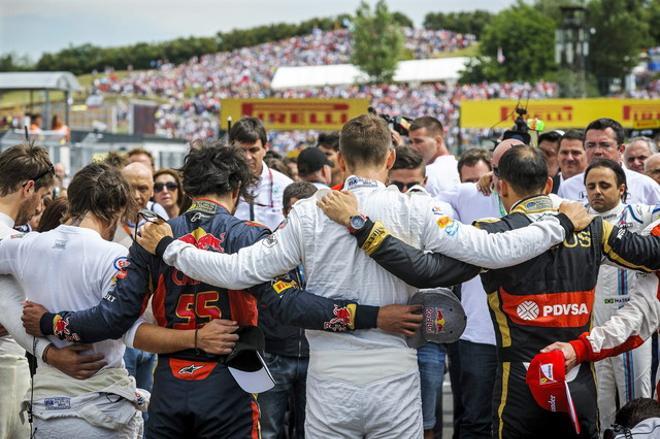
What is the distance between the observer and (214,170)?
4.62 metres

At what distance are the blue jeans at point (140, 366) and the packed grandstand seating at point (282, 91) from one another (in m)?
14.4

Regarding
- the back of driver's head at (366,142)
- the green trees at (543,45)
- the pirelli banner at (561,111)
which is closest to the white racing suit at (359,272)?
the back of driver's head at (366,142)

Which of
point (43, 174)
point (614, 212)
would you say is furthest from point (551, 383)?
point (43, 174)

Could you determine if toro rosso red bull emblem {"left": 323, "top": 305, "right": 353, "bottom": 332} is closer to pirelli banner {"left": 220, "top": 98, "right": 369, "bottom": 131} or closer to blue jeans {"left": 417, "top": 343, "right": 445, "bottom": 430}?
blue jeans {"left": 417, "top": 343, "right": 445, "bottom": 430}

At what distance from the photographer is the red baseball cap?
4.49 meters

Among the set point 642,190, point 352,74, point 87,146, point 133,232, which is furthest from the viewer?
point 352,74

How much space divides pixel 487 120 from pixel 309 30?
464 feet

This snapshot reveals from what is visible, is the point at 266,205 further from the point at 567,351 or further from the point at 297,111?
the point at 297,111

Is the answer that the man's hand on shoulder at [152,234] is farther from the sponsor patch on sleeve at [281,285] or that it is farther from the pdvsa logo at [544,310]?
the pdvsa logo at [544,310]

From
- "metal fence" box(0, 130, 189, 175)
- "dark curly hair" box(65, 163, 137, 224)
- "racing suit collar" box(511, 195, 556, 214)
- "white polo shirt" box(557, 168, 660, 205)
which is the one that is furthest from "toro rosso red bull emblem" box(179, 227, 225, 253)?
"metal fence" box(0, 130, 189, 175)

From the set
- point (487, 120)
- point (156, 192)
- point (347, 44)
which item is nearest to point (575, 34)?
point (487, 120)

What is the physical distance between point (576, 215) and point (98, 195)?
2.33m

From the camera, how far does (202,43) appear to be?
6024 inches

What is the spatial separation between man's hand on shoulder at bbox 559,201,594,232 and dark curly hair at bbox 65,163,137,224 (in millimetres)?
2168
